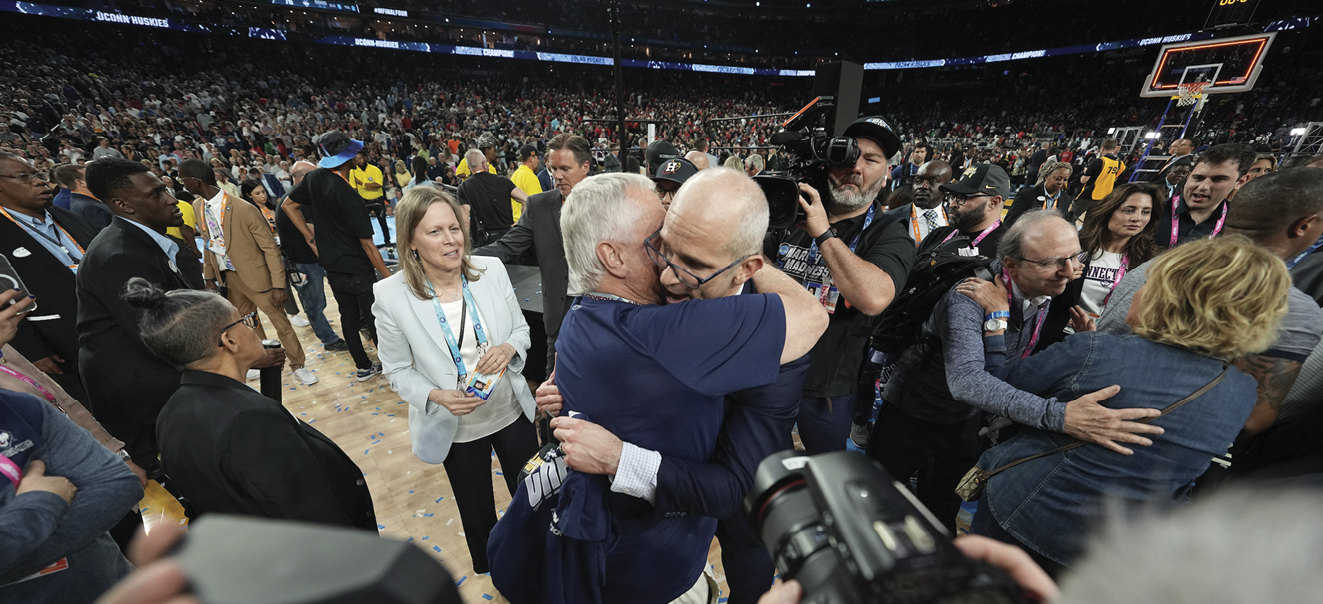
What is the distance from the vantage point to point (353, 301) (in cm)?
369

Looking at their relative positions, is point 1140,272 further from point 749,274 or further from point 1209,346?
point 749,274

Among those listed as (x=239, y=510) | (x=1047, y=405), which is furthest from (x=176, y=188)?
(x=1047, y=405)

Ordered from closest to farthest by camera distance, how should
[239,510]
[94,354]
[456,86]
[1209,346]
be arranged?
[1209,346]
[239,510]
[94,354]
[456,86]

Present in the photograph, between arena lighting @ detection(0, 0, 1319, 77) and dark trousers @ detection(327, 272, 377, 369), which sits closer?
dark trousers @ detection(327, 272, 377, 369)

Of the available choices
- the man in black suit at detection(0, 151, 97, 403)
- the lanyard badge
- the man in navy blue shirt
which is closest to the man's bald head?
the man in navy blue shirt

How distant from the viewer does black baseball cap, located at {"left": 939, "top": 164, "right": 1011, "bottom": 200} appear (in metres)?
2.99

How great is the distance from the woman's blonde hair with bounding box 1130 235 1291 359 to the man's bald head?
1.07 m

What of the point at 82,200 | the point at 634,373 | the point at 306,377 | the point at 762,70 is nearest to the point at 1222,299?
the point at 634,373

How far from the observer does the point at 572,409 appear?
43.6 inches

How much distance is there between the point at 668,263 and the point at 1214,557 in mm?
852

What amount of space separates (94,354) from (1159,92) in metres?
15.9

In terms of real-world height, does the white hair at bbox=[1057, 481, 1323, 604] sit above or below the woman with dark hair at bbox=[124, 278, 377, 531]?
above

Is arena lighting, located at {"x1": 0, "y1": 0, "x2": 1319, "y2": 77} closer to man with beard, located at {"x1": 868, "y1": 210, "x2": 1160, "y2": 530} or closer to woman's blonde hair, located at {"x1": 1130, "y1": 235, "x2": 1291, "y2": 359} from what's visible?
man with beard, located at {"x1": 868, "y1": 210, "x2": 1160, "y2": 530}

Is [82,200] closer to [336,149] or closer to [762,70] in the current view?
[336,149]
